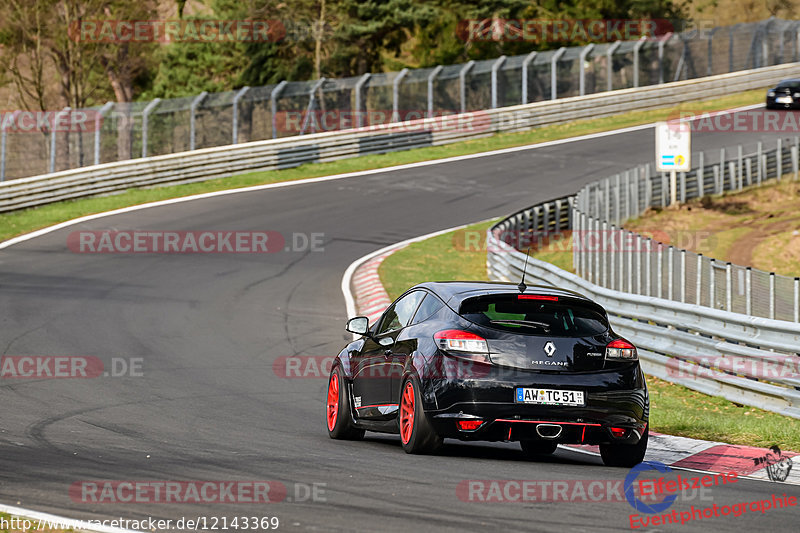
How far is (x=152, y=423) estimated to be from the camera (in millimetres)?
10609

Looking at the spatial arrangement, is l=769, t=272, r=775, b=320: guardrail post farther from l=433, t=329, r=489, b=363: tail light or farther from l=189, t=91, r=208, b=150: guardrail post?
l=189, t=91, r=208, b=150: guardrail post

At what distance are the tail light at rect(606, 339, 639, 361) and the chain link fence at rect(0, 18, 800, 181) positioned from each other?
24.7 meters

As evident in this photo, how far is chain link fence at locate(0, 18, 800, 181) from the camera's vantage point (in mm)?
32156

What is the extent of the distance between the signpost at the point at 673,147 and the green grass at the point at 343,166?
33.7 ft

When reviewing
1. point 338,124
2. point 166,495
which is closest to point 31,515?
point 166,495

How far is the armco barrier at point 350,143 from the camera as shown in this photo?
3145 centimetres

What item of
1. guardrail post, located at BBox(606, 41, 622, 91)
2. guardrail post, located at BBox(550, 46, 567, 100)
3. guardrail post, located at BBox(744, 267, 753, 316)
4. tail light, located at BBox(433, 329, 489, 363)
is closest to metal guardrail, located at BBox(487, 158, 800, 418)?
guardrail post, located at BBox(744, 267, 753, 316)

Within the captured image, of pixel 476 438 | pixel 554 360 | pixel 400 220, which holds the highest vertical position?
pixel 554 360

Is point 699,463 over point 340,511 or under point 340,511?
under

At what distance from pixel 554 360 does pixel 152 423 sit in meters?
4.00

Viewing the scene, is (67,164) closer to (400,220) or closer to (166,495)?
(400,220)

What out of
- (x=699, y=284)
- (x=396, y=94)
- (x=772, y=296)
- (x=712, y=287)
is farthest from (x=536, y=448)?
(x=396, y=94)

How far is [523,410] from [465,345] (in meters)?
0.64

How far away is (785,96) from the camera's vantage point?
46.8 m
